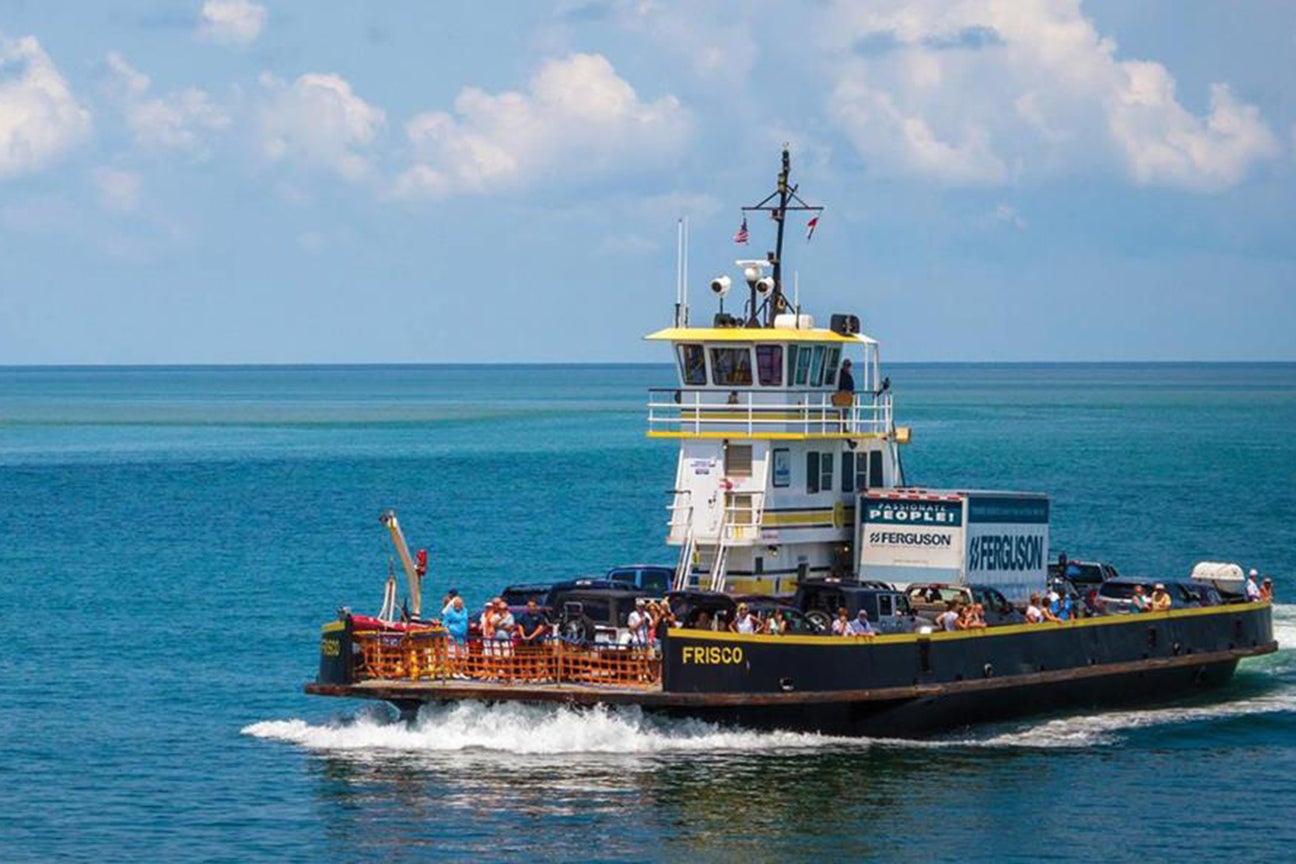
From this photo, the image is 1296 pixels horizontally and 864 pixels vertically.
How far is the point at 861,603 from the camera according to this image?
4109 centimetres

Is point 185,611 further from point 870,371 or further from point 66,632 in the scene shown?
point 870,371

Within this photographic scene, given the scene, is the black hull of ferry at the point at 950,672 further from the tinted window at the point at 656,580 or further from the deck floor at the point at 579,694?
the tinted window at the point at 656,580

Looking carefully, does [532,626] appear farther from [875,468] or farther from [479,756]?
[875,468]


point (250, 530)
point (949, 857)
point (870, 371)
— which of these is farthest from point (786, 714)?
point (250, 530)

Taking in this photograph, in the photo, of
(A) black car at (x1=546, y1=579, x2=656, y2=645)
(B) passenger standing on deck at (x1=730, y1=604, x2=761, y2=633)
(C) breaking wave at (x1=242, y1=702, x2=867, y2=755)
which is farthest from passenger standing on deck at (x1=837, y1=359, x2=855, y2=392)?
(C) breaking wave at (x1=242, y1=702, x2=867, y2=755)

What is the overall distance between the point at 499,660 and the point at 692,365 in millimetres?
8802

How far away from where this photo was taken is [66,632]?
180 feet

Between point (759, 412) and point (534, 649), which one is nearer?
point (534, 649)

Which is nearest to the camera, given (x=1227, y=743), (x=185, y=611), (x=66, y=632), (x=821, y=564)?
(x=1227, y=743)

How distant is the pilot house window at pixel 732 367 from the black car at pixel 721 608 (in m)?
5.53

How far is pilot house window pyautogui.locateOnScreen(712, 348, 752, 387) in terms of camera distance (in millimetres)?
44562

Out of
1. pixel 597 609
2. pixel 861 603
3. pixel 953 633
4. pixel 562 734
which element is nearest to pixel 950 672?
pixel 953 633

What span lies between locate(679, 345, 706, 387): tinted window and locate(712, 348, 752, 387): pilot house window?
0.86 feet

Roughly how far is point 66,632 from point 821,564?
62.4 ft
